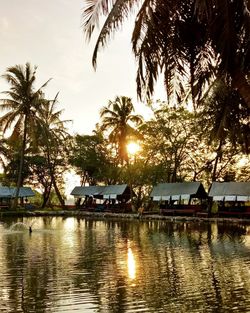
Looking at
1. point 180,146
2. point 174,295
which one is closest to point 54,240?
point 174,295

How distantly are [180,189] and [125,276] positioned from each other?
2919 centimetres

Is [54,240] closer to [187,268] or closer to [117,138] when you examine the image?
[187,268]

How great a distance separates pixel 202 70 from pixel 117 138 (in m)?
35.7

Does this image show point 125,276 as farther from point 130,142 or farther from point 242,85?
point 130,142

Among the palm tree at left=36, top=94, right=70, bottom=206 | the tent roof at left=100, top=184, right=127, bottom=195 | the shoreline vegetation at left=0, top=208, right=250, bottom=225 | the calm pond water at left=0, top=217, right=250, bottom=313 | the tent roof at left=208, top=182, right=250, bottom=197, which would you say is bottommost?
the calm pond water at left=0, top=217, right=250, bottom=313

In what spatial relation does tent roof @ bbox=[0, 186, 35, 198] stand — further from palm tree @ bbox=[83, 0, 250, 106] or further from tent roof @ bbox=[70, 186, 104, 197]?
palm tree @ bbox=[83, 0, 250, 106]

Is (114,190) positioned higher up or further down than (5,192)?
further down

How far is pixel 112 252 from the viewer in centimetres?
1727

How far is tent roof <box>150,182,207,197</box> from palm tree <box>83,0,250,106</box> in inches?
1161

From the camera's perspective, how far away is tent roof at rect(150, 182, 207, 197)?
131 feet

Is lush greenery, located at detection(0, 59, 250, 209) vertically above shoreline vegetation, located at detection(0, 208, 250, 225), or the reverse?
lush greenery, located at detection(0, 59, 250, 209)

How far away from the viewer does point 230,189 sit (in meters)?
36.9

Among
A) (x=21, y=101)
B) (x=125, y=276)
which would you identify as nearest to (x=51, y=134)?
(x=21, y=101)

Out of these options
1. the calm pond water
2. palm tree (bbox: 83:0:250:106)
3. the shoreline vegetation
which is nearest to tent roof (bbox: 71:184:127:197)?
the shoreline vegetation
